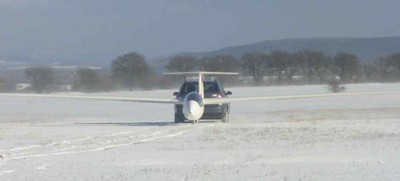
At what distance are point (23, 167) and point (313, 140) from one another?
305 inches

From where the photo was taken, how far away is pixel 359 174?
38.7ft

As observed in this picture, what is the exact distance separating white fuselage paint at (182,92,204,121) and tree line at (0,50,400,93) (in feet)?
171

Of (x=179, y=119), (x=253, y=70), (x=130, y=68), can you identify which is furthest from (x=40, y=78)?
(x=179, y=119)

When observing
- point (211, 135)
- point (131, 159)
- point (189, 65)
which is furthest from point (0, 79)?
point (131, 159)

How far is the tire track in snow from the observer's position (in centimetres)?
1684

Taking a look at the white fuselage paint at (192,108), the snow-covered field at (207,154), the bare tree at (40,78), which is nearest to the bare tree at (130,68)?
the bare tree at (40,78)

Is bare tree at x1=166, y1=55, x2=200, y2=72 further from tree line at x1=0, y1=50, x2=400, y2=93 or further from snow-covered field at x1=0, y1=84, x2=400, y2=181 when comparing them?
snow-covered field at x1=0, y1=84, x2=400, y2=181

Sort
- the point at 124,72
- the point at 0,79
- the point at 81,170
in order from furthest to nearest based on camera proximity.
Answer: the point at 124,72 < the point at 0,79 < the point at 81,170

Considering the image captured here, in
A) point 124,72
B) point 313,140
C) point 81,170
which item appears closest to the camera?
point 81,170

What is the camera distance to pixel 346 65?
10844 cm

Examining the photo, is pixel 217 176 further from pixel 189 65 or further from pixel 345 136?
pixel 189 65

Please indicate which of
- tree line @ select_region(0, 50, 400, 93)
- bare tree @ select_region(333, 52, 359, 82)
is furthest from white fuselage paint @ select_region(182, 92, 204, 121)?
bare tree @ select_region(333, 52, 359, 82)

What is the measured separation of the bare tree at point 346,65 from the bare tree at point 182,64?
19.8 m

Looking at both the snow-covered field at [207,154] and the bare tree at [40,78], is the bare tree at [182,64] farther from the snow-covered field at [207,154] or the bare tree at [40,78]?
the snow-covered field at [207,154]
